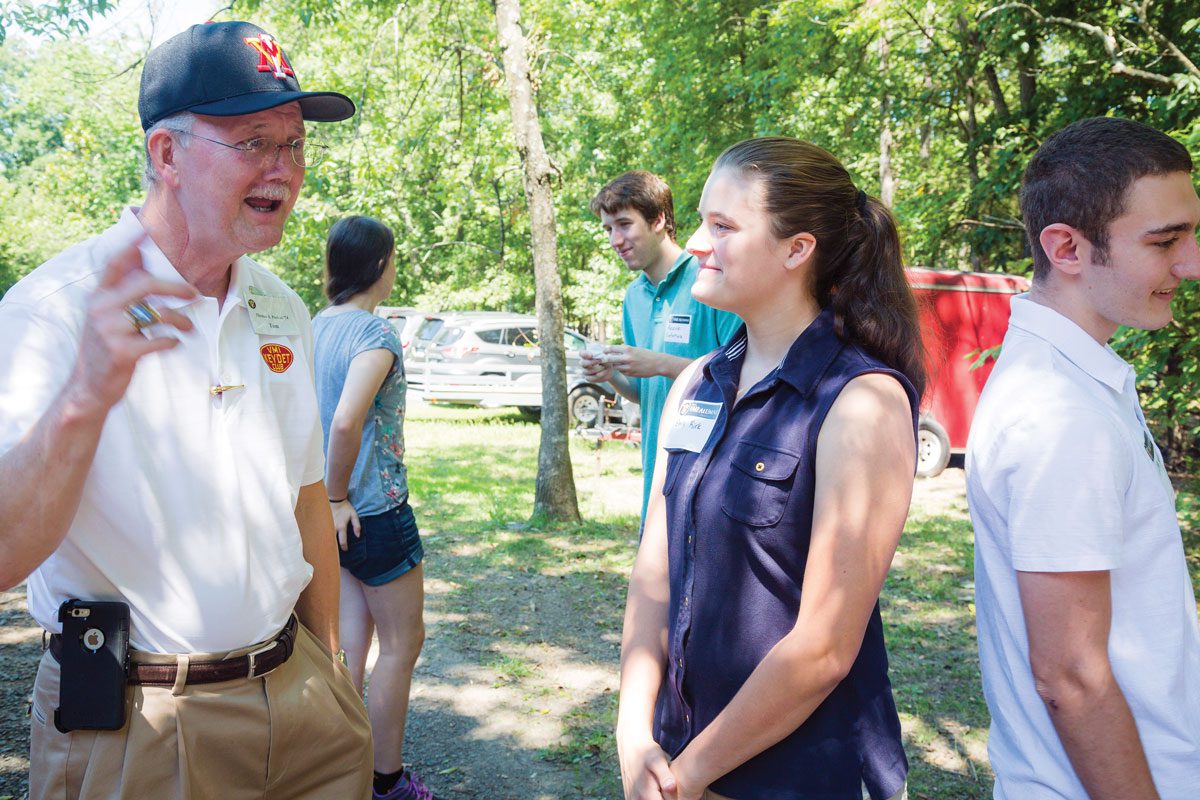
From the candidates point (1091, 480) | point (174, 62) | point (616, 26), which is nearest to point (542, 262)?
point (174, 62)

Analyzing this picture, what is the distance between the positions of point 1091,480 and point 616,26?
17.0 meters

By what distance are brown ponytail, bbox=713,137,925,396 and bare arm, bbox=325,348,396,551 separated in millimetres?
1738

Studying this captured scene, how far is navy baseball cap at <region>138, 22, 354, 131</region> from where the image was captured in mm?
1909

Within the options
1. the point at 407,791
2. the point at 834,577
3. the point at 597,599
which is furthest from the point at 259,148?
the point at 597,599

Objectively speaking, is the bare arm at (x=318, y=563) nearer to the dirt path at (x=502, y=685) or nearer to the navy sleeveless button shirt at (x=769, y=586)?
the navy sleeveless button shirt at (x=769, y=586)

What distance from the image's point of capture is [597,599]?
637cm

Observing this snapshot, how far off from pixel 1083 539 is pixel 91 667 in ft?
5.83

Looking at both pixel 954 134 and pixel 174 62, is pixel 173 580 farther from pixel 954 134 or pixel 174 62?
pixel 954 134

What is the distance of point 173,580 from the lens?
5.85ft

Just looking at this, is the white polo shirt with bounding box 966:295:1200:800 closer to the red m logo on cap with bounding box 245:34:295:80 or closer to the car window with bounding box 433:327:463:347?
the red m logo on cap with bounding box 245:34:295:80

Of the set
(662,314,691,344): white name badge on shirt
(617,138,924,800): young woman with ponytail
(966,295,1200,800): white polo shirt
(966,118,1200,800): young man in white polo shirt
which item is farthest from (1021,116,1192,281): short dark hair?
(662,314,691,344): white name badge on shirt

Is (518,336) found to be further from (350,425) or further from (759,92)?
(350,425)

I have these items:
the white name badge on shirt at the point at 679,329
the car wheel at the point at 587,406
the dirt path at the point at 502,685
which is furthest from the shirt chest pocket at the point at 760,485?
the car wheel at the point at 587,406

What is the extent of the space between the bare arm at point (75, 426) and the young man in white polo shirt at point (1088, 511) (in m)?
1.40
